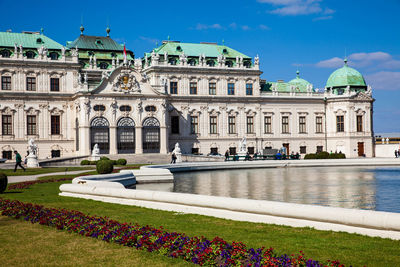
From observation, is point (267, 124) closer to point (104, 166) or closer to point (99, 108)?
point (99, 108)

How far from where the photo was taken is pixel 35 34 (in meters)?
67.0

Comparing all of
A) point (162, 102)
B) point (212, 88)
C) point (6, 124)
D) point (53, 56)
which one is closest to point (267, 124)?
point (212, 88)

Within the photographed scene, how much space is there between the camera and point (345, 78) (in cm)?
7781

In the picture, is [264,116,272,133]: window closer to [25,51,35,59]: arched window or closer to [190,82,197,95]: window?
[190,82,197,95]: window

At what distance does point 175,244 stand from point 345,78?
72.1 metres

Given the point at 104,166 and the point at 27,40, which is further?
the point at 27,40

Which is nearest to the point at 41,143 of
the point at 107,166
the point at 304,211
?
the point at 107,166

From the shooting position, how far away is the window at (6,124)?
62.1m

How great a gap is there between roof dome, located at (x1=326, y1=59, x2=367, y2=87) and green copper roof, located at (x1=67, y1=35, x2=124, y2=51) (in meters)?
34.5

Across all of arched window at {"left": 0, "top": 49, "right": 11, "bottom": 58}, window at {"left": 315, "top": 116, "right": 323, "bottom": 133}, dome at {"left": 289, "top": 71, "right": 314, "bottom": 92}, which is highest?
arched window at {"left": 0, "top": 49, "right": 11, "bottom": 58}

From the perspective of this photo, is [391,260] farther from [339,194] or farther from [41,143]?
[41,143]

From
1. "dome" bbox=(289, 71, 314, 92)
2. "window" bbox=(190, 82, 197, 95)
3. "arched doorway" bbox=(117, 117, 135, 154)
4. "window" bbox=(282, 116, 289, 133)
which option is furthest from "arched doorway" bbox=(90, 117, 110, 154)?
"dome" bbox=(289, 71, 314, 92)

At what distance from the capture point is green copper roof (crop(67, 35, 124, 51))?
2771 inches

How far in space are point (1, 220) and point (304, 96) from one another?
6635 centimetres
